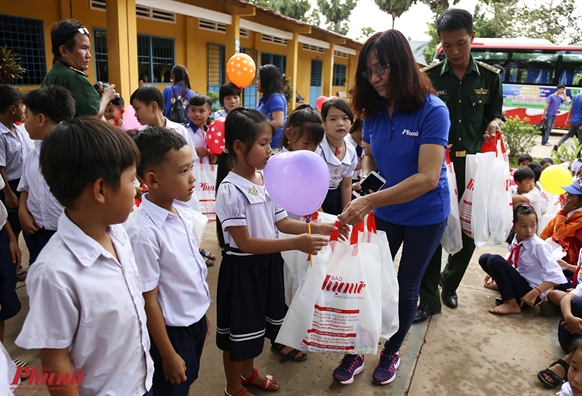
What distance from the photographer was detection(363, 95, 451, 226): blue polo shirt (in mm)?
1831

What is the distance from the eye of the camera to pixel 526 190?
397 cm

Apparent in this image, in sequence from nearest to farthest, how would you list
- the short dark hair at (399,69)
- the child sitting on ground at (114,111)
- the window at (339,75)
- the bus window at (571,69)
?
1. the short dark hair at (399,69)
2. the child sitting on ground at (114,111)
3. the bus window at (571,69)
4. the window at (339,75)

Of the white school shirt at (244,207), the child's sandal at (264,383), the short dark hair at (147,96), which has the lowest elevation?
the child's sandal at (264,383)

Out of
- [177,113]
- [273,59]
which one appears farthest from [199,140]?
[273,59]

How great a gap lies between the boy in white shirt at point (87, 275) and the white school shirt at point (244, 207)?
1.90ft

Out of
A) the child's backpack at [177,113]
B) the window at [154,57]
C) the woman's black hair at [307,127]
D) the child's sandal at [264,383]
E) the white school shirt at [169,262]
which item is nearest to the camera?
the white school shirt at [169,262]

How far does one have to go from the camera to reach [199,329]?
1.57m

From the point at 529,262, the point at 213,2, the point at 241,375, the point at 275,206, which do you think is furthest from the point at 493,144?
the point at 213,2

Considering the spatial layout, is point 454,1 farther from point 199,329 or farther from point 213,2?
point 199,329

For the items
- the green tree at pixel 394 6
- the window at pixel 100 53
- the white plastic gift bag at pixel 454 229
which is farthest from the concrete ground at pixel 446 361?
the green tree at pixel 394 6

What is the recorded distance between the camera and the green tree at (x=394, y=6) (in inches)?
1367

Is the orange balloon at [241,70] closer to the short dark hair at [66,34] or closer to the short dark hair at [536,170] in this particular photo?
the short dark hair at [66,34]

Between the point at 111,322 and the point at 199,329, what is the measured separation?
54 centimetres

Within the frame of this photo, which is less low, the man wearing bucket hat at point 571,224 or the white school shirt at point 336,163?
the white school shirt at point 336,163
